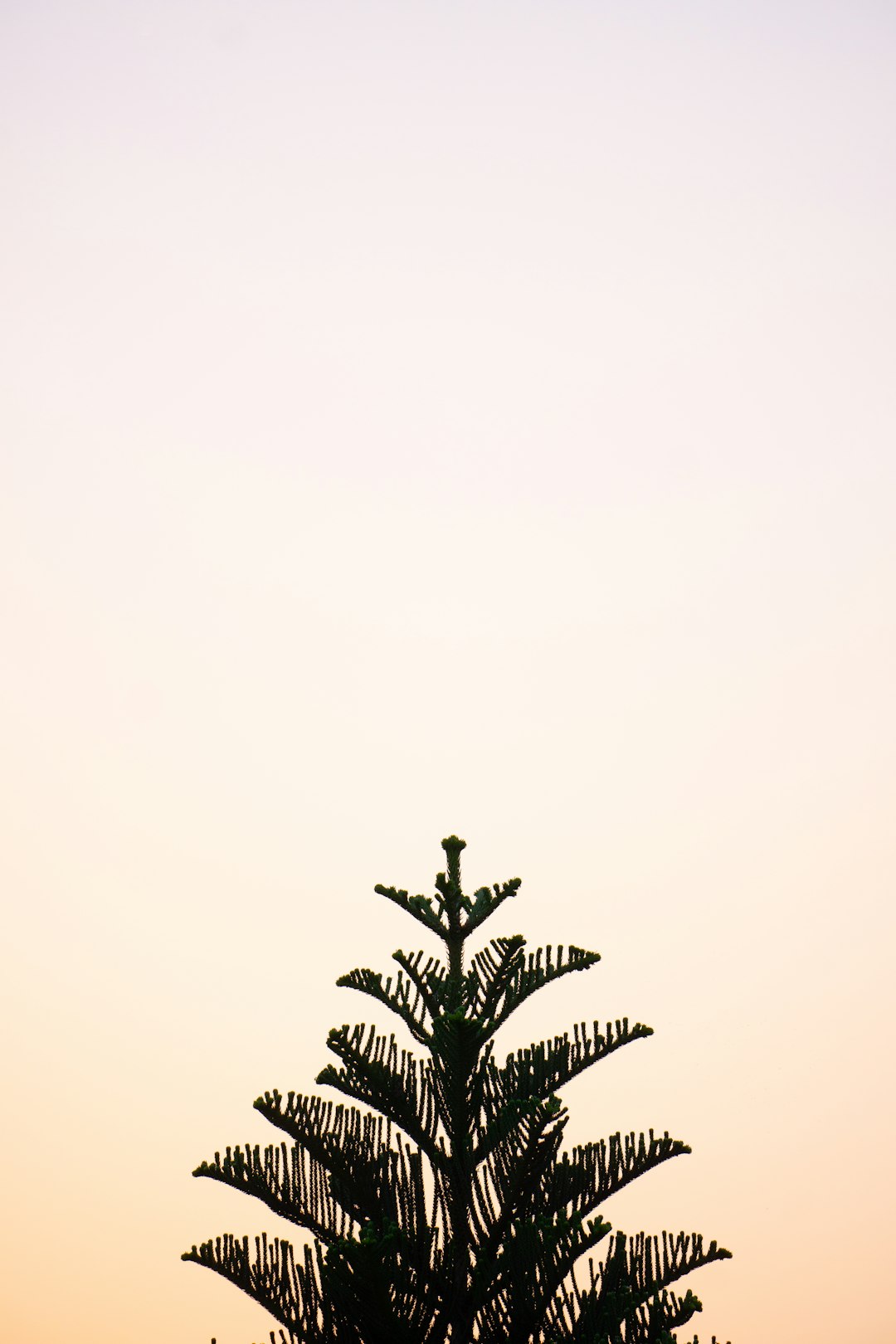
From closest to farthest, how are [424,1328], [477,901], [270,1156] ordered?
[424,1328]
[270,1156]
[477,901]

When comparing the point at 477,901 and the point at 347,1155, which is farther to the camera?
the point at 477,901

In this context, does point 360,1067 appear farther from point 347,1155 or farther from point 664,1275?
point 664,1275

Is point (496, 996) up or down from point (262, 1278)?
up

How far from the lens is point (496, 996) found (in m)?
6.27

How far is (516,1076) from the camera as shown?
6.25 m

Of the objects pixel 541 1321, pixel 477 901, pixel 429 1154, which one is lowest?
pixel 541 1321

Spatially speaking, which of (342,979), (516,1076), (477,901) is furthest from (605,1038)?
(342,979)

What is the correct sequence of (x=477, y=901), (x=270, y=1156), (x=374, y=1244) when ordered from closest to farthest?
(x=374, y=1244) < (x=270, y=1156) < (x=477, y=901)

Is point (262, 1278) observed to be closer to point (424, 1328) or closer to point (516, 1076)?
point (424, 1328)

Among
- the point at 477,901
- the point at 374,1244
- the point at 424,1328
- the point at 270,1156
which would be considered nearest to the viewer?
the point at 374,1244

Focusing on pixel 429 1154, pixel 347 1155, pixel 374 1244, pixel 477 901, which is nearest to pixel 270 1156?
pixel 347 1155

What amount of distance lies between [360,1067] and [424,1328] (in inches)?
48.0

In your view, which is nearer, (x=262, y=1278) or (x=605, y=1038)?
(x=262, y=1278)

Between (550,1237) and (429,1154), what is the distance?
734mm
